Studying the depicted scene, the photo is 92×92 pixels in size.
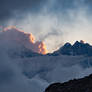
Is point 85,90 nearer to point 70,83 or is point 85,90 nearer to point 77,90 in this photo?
point 77,90

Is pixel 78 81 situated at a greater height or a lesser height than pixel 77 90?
greater

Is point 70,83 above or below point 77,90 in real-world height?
above

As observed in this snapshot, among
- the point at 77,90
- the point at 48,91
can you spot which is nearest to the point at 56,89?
the point at 48,91

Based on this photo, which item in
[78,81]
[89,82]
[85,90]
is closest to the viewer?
[85,90]

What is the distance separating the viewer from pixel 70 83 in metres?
123

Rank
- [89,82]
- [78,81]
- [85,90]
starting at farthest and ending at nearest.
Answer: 1. [78,81]
2. [89,82]
3. [85,90]

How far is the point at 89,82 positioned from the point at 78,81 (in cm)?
899

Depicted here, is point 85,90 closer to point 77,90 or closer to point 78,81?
point 77,90

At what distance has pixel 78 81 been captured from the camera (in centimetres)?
11988

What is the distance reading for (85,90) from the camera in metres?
105

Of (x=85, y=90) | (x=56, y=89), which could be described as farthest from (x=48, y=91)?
(x=85, y=90)

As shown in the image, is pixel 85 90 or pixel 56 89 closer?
pixel 85 90

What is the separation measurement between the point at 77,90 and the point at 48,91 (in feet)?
71.3

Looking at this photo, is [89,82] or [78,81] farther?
[78,81]
